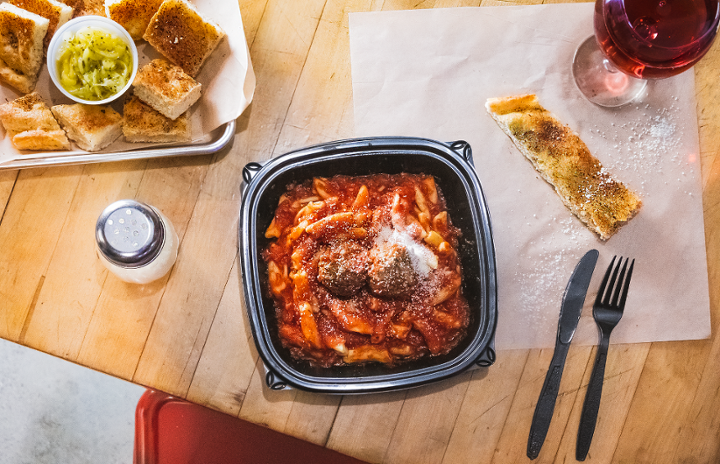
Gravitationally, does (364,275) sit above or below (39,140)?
below

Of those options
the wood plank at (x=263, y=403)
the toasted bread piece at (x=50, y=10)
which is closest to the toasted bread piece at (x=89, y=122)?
the toasted bread piece at (x=50, y=10)

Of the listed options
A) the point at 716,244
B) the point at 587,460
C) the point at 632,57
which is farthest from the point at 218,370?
the point at 716,244

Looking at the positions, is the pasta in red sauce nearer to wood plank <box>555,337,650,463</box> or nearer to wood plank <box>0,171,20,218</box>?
wood plank <box>555,337,650,463</box>

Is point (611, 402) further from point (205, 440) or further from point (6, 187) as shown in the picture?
point (6, 187)

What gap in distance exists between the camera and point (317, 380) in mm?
1810

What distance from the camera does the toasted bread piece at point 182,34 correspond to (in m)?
1.87

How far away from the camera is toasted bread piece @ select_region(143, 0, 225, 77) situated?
6.13 feet

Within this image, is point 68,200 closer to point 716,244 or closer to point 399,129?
point 399,129

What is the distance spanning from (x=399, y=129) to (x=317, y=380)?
1.04 metres

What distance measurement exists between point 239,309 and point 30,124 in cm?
106

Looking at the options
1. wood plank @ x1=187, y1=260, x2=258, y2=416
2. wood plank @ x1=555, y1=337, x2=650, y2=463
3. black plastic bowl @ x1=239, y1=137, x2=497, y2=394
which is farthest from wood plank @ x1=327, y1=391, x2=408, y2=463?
wood plank @ x1=555, y1=337, x2=650, y2=463

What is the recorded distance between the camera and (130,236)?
172 centimetres

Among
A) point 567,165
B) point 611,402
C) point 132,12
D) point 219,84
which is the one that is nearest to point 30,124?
point 132,12

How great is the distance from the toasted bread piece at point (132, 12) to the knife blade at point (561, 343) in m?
1.99
